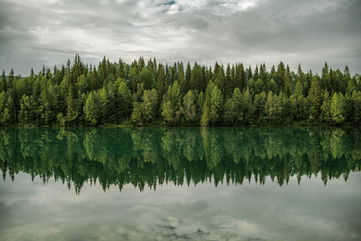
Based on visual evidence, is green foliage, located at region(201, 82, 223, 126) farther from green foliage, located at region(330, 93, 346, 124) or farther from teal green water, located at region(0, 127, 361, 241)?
teal green water, located at region(0, 127, 361, 241)

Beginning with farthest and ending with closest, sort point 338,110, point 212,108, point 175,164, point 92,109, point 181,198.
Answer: point 92,109
point 212,108
point 338,110
point 175,164
point 181,198

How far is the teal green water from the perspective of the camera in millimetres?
15836

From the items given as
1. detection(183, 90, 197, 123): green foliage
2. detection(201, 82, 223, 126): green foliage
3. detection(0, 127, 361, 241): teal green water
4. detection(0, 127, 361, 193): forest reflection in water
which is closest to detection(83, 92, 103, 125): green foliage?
detection(183, 90, 197, 123): green foliage

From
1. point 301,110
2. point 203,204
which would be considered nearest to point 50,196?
point 203,204

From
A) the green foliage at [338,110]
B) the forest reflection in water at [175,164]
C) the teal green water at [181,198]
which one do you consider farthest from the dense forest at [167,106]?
the teal green water at [181,198]

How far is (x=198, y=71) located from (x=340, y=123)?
56031mm

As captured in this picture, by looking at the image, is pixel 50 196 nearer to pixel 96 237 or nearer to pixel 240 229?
pixel 96 237

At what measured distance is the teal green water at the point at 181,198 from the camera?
1584cm

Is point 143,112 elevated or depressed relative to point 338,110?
depressed

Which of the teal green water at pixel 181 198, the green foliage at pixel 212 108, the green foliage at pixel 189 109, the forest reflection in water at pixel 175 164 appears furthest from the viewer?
the green foliage at pixel 189 109

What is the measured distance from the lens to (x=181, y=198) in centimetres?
2181

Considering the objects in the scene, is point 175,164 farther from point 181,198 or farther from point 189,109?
point 189,109

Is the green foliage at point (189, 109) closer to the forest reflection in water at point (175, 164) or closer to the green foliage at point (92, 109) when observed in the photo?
the green foliage at point (92, 109)

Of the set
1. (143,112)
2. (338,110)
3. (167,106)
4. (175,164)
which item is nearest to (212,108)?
(167,106)
